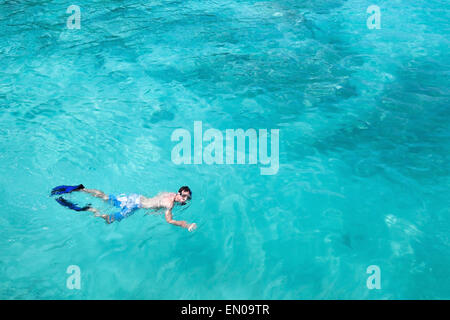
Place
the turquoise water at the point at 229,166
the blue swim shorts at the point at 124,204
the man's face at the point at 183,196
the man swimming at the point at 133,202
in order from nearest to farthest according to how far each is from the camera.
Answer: the turquoise water at the point at 229,166 → the man's face at the point at 183,196 → the man swimming at the point at 133,202 → the blue swim shorts at the point at 124,204

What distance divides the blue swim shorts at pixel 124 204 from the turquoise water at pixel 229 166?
227 mm

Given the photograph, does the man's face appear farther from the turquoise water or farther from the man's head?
the turquoise water

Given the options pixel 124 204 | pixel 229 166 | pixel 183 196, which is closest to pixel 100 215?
pixel 124 204

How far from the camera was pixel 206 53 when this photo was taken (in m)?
10.2

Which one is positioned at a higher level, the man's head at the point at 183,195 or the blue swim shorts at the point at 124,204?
the man's head at the point at 183,195

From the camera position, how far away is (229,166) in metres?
7.00

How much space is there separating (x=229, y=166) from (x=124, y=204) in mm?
2092

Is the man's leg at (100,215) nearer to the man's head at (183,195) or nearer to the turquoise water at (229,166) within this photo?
the turquoise water at (229,166)

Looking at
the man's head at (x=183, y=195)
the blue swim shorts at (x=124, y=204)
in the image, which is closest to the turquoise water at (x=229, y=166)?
the blue swim shorts at (x=124, y=204)

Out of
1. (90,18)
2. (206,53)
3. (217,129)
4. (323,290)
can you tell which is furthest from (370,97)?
(90,18)

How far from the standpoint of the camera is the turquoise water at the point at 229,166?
17.4 feet

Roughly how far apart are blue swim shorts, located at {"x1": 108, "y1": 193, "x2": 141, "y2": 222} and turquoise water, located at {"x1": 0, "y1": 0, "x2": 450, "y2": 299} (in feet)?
0.75

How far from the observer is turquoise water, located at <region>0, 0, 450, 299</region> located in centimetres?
531
